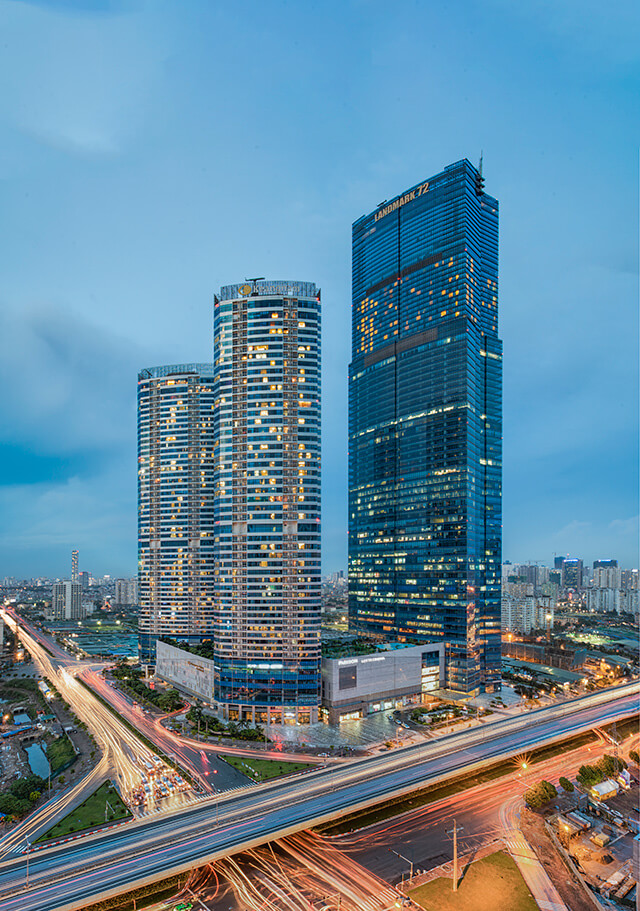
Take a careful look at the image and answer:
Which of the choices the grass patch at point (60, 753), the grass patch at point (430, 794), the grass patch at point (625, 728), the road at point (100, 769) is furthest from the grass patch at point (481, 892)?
the grass patch at point (60, 753)

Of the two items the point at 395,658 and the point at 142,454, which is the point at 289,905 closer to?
the point at 395,658

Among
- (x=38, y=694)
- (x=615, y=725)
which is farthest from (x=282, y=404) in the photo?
(x=38, y=694)

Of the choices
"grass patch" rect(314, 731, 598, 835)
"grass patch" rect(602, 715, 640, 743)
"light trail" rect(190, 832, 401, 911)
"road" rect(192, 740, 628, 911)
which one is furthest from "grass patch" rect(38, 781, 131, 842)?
"grass patch" rect(602, 715, 640, 743)

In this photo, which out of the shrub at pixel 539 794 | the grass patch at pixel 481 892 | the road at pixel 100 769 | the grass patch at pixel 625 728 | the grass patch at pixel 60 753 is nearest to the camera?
the grass patch at pixel 481 892

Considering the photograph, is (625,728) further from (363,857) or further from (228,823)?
(228,823)

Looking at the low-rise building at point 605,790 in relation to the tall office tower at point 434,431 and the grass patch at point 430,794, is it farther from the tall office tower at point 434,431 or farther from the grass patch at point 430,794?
the tall office tower at point 434,431

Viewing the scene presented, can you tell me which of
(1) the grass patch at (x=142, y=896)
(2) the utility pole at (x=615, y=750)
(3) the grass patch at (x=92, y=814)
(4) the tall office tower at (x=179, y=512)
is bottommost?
(2) the utility pole at (x=615, y=750)

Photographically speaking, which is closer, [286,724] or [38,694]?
[286,724]

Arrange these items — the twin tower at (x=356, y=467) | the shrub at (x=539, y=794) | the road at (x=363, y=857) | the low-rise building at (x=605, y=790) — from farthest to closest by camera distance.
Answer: the twin tower at (x=356, y=467)
the low-rise building at (x=605, y=790)
the shrub at (x=539, y=794)
the road at (x=363, y=857)
